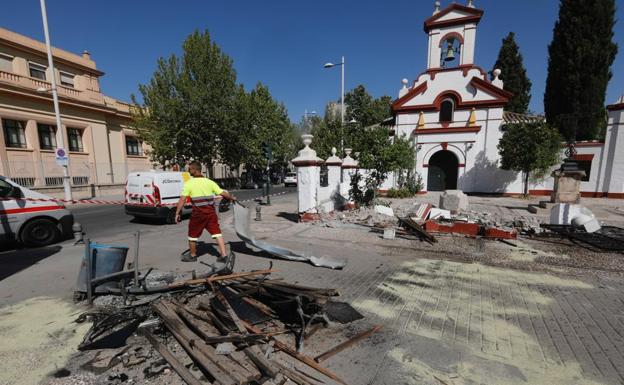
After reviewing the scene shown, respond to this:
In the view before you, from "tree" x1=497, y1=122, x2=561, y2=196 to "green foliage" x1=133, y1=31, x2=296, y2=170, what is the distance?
19497mm

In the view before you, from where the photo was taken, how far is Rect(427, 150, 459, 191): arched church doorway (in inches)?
731

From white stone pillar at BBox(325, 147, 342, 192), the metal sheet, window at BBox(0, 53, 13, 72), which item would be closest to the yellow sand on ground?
the metal sheet

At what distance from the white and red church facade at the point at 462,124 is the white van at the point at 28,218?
18.2 m

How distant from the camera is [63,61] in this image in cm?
2102

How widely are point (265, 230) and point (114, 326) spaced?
5325 millimetres

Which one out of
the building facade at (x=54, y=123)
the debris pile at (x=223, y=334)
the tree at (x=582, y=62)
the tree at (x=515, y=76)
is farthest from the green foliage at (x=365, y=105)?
the debris pile at (x=223, y=334)

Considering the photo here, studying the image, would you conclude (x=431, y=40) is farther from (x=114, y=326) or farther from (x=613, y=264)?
(x=114, y=326)

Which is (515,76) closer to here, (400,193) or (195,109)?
(400,193)

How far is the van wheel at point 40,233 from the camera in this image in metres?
6.50

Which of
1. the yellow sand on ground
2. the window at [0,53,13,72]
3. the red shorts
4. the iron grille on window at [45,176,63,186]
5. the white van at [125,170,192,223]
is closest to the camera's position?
the yellow sand on ground

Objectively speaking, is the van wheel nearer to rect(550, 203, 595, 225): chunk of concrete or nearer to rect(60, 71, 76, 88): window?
rect(550, 203, 595, 225): chunk of concrete

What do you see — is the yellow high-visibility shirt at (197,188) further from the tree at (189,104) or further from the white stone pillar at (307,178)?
the tree at (189,104)

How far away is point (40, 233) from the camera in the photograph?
6762 mm

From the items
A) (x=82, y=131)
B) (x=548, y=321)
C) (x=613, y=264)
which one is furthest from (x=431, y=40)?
(x=82, y=131)
